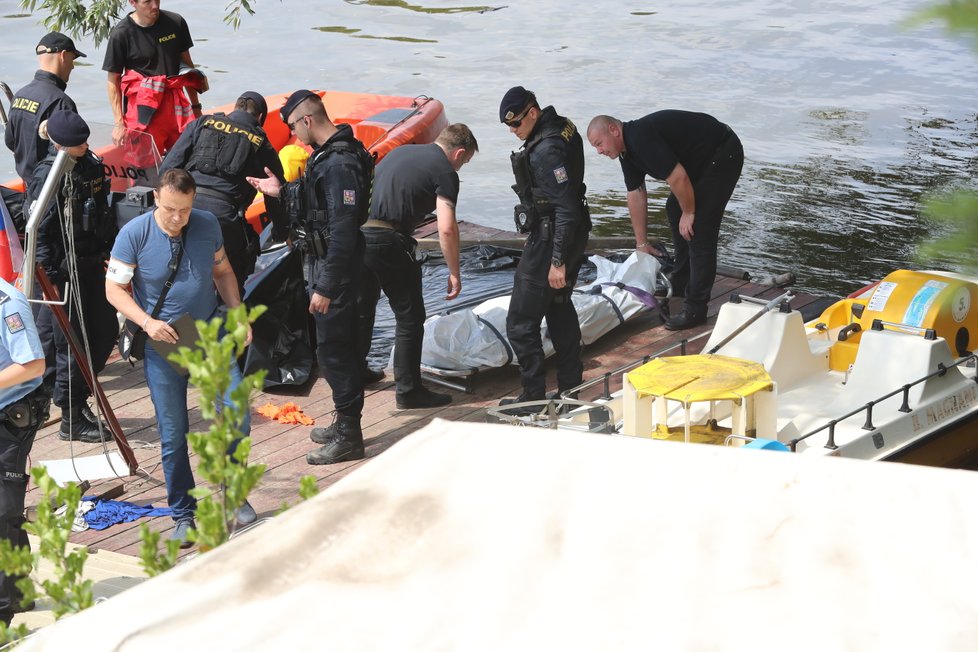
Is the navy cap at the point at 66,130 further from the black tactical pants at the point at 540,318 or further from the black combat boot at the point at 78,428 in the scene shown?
the black tactical pants at the point at 540,318

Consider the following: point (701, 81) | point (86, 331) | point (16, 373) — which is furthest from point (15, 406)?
point (701, 81)

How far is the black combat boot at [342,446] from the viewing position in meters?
6.14

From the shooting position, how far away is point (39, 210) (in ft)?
18.0

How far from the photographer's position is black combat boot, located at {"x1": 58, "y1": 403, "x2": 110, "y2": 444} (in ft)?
21.6

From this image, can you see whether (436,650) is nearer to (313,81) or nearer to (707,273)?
(707,273)

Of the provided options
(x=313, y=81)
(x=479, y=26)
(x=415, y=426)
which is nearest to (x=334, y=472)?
(x=415, y=426)

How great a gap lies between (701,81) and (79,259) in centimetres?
1418

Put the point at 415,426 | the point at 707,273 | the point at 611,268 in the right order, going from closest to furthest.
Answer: the point at 415,426, the point at 707,273, the point at 611,268

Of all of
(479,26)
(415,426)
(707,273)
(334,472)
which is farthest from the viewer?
(479,26)

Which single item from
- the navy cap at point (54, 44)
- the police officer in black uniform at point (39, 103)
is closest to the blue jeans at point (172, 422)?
the police officer in black uniform at point (39, 103)

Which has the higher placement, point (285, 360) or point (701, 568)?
point (701, 568)

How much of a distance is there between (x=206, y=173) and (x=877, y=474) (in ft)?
16.6

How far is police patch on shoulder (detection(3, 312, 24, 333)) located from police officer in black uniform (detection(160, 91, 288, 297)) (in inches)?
89.0

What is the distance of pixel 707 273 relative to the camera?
7.67m
